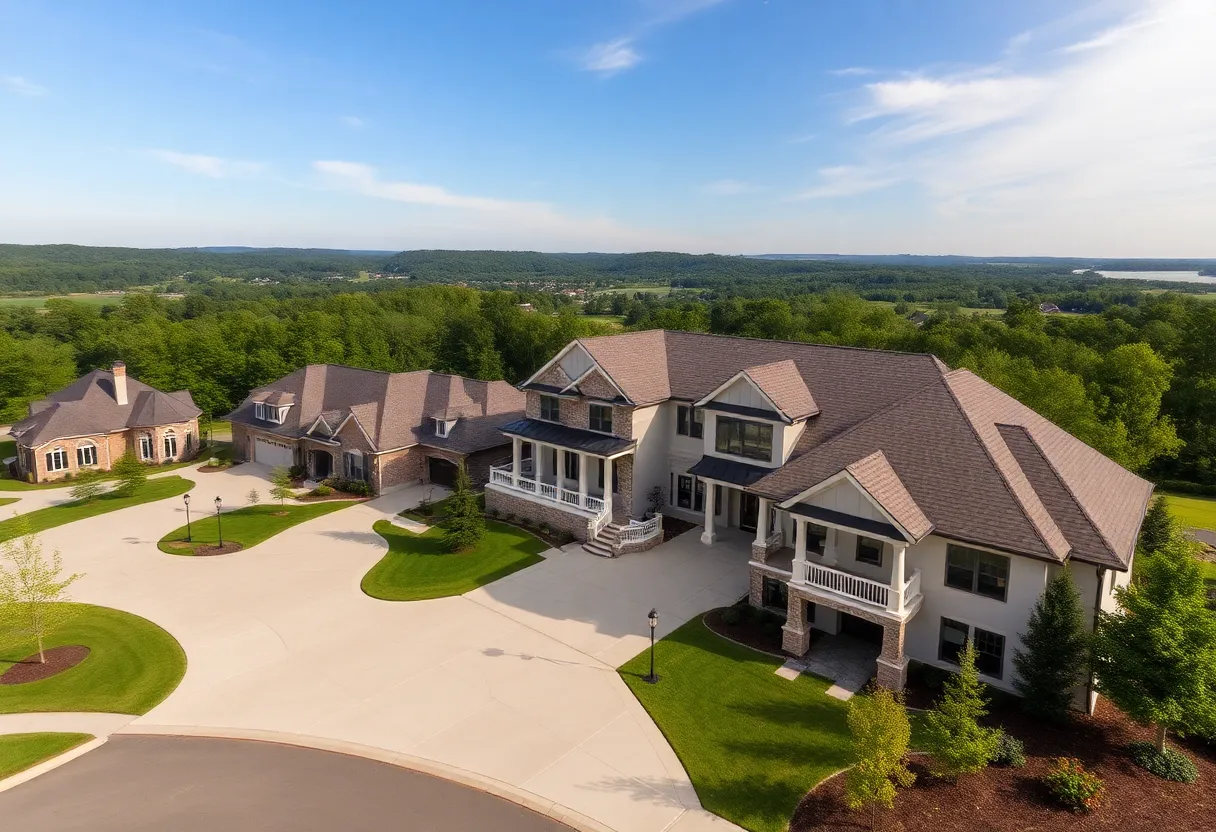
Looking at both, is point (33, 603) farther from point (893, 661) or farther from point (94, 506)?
point (893, 661)

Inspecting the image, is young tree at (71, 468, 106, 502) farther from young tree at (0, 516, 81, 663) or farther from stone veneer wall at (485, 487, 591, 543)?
stone veneer wall at (485, 487, 591, 543)

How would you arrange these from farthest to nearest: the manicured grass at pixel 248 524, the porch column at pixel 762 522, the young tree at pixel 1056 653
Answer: the manicured grass at pixel 248 524 → the porch column at pixel 762 522 → the young tree at pixel 1056 653

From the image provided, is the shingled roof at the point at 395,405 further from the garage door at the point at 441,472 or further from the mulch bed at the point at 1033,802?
the mulch bed at the point at 1033,802

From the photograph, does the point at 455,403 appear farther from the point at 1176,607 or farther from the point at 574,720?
the point at 1176,607

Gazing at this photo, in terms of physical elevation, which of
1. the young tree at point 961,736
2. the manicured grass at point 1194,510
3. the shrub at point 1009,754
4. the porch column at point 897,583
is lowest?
the manicured grass at point 1194,510

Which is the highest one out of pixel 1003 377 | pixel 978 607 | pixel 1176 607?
pixel 1003 377

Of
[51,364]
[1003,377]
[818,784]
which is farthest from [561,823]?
[51,364]

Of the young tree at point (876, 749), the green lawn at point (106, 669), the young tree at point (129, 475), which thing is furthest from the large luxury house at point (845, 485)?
the young tree at point (129, 475)
